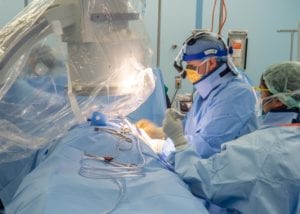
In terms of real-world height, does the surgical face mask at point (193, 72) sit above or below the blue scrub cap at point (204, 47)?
below

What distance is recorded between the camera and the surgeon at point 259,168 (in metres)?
1.25

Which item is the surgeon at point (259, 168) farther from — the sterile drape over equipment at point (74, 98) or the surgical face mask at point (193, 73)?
the surgical face mask at point (193, 73)

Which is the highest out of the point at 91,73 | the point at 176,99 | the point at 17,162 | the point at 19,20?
the point at 19,20

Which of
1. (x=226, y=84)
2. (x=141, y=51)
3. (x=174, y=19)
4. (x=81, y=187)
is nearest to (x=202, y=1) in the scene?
(x=174, y=19)

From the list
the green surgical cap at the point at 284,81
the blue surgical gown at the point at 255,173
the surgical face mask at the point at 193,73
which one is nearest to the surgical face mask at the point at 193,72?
the surgical face mask at the point at 193,73

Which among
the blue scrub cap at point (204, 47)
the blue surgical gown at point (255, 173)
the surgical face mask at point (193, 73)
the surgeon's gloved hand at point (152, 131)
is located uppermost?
the blue scrub cap at point (204, 47)

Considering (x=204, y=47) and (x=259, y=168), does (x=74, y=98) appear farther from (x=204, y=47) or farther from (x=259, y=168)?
(x=204, y=47)

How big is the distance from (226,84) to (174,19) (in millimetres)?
2070

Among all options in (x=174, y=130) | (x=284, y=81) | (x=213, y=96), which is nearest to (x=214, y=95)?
(x=213, y=96)

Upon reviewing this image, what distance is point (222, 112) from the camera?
5.80ft

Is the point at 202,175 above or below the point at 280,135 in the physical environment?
below

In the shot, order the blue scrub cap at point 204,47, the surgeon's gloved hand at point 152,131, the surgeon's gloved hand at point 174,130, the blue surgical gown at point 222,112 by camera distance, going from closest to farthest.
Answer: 1. the surgeon's gloved hand at point 174,130
2. the blue surgical gown at point 222,112
3. the blue scrub cap at point 204,47
4. the surgeon's gloved hand at point 152,131

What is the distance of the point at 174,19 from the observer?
3.82m

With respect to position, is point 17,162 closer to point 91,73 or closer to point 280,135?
point 91,73
